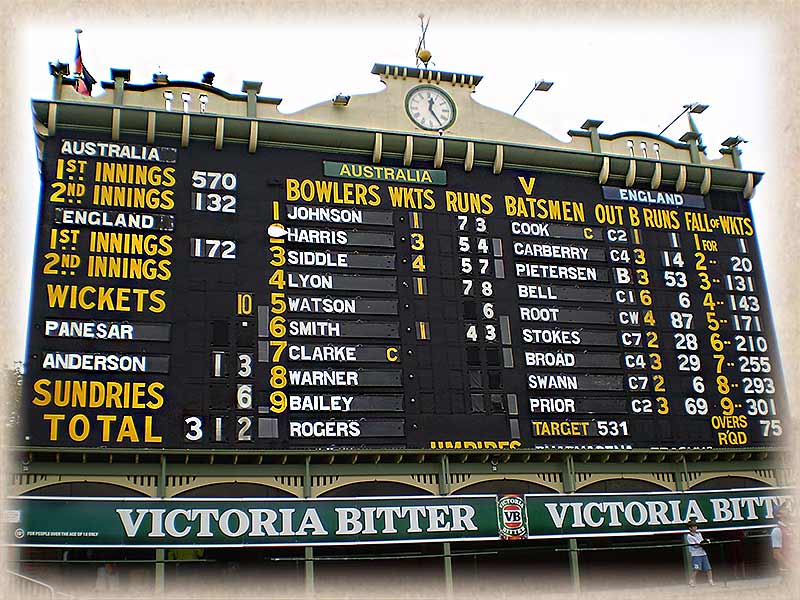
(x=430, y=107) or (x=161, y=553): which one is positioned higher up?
(x=430, y=107)

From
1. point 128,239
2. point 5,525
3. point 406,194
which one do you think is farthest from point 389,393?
point 5,525

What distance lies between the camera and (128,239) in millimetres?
22156

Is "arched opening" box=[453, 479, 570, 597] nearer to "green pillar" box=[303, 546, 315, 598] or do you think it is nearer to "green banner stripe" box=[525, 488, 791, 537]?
"green banner stripe" box=[525, 488, 791, 537]

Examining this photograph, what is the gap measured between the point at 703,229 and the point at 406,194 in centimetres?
942

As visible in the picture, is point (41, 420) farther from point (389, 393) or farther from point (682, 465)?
point (682, 465)

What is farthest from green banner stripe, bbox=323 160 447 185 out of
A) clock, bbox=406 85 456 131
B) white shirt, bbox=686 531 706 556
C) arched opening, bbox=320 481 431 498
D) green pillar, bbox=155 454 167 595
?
white shirt, bbox=686 531 706 556

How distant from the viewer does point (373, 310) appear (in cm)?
2312

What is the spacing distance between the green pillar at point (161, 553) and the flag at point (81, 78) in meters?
10.0

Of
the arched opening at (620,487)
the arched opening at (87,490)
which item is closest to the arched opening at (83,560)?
the arched opening at (87,490)

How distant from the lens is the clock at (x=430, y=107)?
86.1 ft

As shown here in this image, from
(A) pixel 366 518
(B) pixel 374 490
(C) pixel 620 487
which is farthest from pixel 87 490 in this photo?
(C) pixel 620 487

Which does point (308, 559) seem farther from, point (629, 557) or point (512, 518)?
point (629, 557)

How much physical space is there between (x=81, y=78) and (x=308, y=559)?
45.2 feet

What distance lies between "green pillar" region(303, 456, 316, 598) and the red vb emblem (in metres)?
4.75
